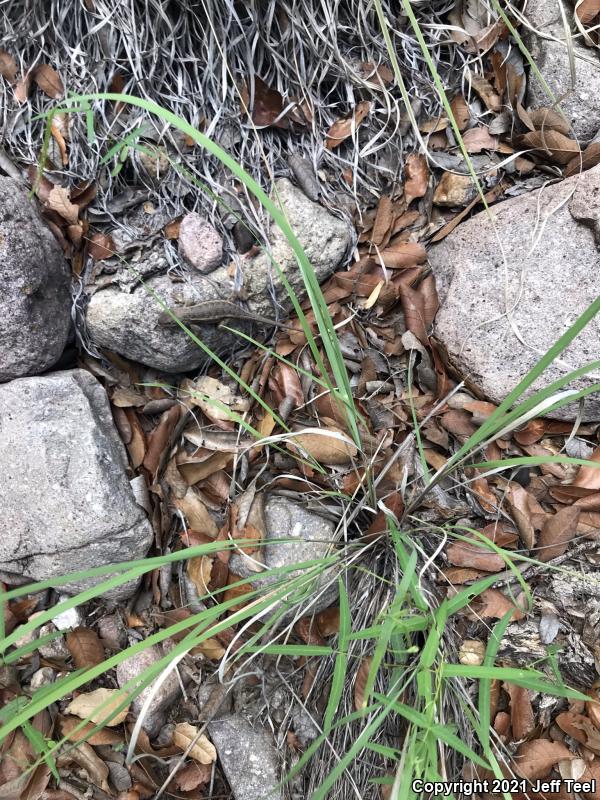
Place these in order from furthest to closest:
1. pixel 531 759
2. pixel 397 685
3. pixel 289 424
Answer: pixel 289 424 < pixel 531 759 < pixel 397 685

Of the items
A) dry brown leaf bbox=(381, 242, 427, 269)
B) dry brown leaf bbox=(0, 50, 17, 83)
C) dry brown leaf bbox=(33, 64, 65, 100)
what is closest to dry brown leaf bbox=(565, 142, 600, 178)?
dry brown leaf bbox=(381, 242, 427, 269)

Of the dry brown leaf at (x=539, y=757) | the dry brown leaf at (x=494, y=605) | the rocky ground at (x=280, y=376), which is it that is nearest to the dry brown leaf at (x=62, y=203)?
the rocky ground at (x=280, y=376)

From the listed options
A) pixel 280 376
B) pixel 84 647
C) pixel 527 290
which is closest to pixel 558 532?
pixel 527 290

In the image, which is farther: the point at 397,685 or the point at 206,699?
the point at 206,699

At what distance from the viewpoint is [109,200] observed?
1.54 m

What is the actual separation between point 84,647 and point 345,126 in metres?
1.56

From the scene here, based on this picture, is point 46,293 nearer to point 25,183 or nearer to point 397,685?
point 25,183

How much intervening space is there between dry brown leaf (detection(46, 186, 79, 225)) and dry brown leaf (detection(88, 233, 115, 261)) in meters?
0.08

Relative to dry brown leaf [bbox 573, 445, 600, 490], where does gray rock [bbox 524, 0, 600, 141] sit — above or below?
above

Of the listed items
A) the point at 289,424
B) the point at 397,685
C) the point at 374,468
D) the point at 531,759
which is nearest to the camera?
the point at 397,685

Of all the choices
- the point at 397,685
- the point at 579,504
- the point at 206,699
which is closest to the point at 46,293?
the point at 206,699

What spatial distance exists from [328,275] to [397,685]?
1044 mm

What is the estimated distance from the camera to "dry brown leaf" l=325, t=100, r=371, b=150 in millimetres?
1507

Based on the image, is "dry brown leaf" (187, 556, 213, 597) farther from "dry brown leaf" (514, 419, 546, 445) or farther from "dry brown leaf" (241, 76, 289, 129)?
"dry brown leaf" (241, 76, 289, 129)
